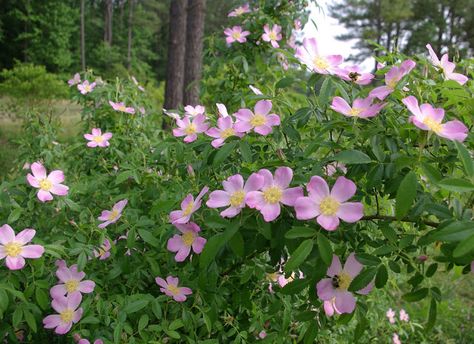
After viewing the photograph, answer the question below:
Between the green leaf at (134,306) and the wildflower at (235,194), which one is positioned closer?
the wildflower at (235,194)

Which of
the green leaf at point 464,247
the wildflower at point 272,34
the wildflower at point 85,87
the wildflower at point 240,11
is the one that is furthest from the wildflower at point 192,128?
the wildflower at point 240,11

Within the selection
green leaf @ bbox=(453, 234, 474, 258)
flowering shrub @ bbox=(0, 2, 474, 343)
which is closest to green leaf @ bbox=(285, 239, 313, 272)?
flowering shrub @ bbox=(0, 2, 474, 343)

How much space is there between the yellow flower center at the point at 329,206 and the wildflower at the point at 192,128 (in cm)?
49

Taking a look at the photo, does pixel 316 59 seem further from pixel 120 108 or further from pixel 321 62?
pixel 120 108

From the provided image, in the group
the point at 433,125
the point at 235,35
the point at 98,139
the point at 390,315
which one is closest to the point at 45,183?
the point at 98,139

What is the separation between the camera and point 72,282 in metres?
1.20

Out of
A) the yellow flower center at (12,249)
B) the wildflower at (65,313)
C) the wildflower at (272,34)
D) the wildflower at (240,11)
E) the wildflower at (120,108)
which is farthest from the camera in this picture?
the wildflower at (240,11)

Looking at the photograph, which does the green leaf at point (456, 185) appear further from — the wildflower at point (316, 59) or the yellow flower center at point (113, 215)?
the yellow flower center at point (113, 215)

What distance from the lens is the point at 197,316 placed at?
1206mm

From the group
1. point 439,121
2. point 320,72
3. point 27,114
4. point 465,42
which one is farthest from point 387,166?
point 465,42

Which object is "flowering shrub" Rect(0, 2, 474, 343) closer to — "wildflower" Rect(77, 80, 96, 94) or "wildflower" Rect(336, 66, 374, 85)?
"wildflower" Rect(336, 66, 374, 85)

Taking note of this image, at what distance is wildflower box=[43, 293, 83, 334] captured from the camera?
117 centimetres

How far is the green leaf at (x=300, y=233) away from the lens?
2.46 feet

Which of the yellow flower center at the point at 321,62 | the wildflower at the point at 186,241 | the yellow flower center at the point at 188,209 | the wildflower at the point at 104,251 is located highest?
the yellow flower center at the point at 321,62
